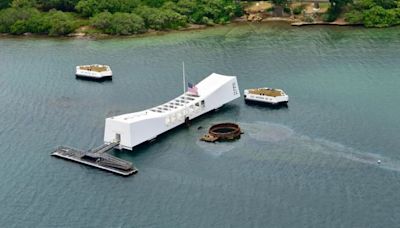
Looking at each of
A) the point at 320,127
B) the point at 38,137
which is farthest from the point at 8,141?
the point at 320,127

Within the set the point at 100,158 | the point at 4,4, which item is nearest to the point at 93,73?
the point at 100,158

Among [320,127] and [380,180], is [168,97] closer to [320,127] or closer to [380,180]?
[320,127]

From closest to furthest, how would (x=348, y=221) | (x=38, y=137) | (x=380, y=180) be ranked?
(x=348, y=221) < (x=380, y=180) < (x=38, y=137)

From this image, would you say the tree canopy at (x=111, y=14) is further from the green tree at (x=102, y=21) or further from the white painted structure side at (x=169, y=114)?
the white painted structure side at (x=169, y=114)

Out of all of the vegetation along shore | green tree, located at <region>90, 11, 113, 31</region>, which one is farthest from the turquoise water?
green tree, located at <region>90, 11, 113, 31</region>

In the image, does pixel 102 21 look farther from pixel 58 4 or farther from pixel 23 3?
pixel 23 3

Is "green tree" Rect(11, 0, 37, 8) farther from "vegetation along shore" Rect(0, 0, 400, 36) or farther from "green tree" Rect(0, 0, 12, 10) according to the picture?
"green tree" Rect(0, 0, 12, 10)
